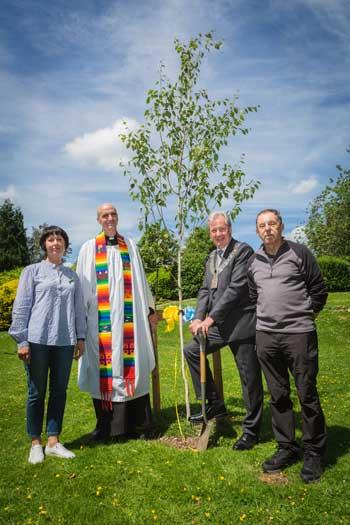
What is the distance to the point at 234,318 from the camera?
4363mm

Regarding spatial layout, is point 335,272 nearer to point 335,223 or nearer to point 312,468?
point 335,223

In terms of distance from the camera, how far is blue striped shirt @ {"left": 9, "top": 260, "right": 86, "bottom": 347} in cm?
418

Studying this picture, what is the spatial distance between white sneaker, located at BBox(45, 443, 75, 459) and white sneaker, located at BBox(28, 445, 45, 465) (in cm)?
9

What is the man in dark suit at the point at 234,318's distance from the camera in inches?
169

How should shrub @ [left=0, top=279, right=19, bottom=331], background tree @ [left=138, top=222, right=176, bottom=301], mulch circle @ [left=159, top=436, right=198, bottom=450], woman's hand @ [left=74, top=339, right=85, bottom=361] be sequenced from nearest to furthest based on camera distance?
woman's hand @ [left=74, top=339, right=85, bottom=361] → mulch circle @ [left=159, top=436, right=198, bottom=450] → background tree @ [left=138, top=222, right=176, bottom=301] → shrub @ [left=0, top=279, right=19, bottom=331]

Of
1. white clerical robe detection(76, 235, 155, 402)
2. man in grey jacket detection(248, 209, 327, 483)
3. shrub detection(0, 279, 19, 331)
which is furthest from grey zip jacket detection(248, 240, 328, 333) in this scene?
shrub detection(0, 279, 19, 331)

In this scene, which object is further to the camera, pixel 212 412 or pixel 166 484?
pixel 212 412

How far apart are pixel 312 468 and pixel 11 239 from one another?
142 feet

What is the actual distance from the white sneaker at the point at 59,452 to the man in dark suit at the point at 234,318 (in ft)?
5.25

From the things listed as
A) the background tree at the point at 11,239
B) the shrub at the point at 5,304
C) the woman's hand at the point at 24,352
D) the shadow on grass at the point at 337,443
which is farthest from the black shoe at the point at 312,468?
the background tree at the point at 11,239

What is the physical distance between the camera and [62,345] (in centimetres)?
429

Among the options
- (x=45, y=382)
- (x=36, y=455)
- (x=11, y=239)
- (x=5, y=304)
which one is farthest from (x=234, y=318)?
(x=11, y=239)

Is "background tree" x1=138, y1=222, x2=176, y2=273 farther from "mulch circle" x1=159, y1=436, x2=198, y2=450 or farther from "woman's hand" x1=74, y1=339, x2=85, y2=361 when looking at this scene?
"mulch circle" x1=159, y1=436, x2=198, y2=450

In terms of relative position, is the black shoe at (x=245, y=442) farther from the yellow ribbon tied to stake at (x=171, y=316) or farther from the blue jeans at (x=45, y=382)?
the blue jeans at (x=45, y=382)
